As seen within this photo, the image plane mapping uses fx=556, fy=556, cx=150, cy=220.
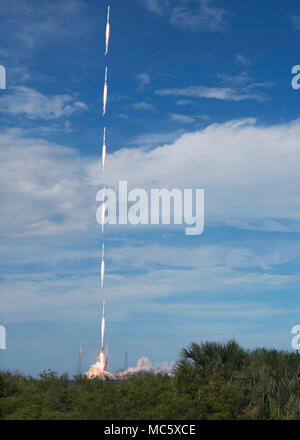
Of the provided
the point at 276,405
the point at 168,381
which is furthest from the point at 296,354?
the point at 168,381

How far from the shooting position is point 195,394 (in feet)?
72.9

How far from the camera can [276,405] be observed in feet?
68.7

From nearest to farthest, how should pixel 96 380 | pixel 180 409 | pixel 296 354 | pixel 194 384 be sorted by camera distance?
pixel 180 409, pixel 194 384, pixel 296 354, pixel 96 380

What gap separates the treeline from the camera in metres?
20.3

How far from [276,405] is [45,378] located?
1177 cm

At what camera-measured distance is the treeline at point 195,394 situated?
20.3 meters
